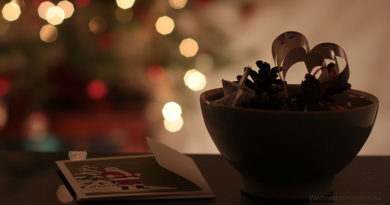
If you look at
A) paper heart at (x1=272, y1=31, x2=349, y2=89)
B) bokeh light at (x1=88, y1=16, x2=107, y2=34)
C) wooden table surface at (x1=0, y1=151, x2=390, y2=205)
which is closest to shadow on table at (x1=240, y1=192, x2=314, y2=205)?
wooden table surface at (x1=0, y1=151, x2=390, y2=205)

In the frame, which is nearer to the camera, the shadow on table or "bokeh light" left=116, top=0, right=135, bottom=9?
the shadow on table

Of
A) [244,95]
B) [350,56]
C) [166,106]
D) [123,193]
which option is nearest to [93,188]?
[123,193]

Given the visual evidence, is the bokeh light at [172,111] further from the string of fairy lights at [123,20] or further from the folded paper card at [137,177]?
the folded paper card at [137,177]

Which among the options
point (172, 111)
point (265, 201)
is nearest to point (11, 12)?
point (172, 111)

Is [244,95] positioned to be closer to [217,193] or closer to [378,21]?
[217,193]

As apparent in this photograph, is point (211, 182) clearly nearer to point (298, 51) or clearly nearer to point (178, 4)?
point (298, 51)

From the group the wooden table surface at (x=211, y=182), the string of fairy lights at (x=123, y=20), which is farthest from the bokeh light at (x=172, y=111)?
the wooden table surface at (x=211, y=182)

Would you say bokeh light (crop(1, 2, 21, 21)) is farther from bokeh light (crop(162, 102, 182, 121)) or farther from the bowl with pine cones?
the bowl with pine cones
